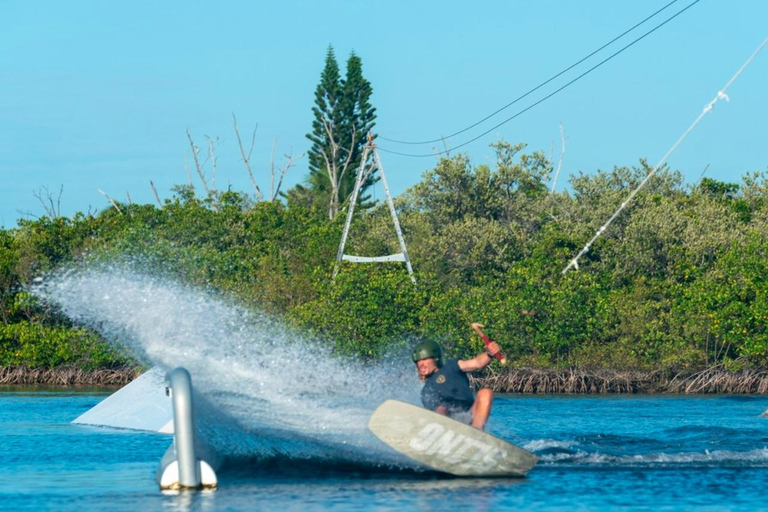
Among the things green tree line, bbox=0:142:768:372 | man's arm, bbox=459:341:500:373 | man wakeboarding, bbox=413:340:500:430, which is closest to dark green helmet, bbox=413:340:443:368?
man wakeboarding, bbox=413:340:500:430

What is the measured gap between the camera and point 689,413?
106 ft

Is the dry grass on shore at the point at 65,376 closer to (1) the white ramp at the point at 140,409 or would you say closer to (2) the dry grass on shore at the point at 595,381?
(2) the dry grass on shore at the point at 595,381

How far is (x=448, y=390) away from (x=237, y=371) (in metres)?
2.88

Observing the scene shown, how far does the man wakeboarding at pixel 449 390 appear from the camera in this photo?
16156mm

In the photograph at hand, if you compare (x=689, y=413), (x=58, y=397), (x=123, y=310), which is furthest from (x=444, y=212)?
(x=123, y=310)

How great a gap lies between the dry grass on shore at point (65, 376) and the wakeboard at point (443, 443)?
32.6 metres

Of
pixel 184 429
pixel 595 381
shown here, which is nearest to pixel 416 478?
pixel 184 429

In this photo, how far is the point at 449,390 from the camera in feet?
53.3

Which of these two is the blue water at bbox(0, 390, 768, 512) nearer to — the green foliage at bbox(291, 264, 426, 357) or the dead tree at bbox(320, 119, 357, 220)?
the green foliage at bbox(291, 264, 426, 357)

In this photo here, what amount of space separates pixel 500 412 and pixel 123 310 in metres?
16.1

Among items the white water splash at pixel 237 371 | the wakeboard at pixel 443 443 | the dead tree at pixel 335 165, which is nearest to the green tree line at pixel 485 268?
the dead tree at pixel 335 165

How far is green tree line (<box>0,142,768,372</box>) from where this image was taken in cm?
4459

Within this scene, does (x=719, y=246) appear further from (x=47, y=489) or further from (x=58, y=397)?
(x=47, y=489)

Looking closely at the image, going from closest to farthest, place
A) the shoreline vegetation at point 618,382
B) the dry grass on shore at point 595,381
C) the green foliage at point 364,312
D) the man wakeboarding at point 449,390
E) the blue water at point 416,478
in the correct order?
the blue water at point 416,478 → the man wakeboarding at point 449,390 → the shoreline vegetation at point 618,382 → the dry grass on shore at point 595,381 → the green foliage at point 364,312
